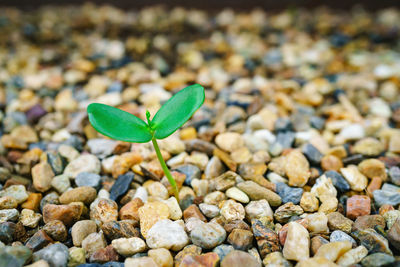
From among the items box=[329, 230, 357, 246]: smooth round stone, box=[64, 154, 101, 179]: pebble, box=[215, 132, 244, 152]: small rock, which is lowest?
box=[329, 230, 357, 246]: smooth round stone

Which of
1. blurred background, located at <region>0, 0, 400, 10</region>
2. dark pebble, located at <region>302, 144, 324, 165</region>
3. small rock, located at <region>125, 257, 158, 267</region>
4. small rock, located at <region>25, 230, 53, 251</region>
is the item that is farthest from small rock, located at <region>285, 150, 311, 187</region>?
blurred background, located at <region>0, 0, 400, 10</region>

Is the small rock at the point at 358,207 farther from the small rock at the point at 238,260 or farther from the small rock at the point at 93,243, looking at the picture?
the small rock at the point at 93,243

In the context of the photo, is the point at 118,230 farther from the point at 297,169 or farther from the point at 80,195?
the point at 297,169

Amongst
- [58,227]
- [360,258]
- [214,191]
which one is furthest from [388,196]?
[58,227]

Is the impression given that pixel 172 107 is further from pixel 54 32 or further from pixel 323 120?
pixel 54 32

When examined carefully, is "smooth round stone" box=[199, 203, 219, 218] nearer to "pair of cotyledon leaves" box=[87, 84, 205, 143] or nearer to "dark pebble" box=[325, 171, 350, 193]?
"pair of cotyledon leaves" box=[87, 84, 205, 143]

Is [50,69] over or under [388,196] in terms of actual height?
over

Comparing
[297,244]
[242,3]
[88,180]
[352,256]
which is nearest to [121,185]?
[88,180]
